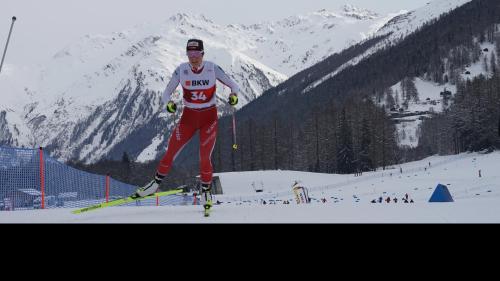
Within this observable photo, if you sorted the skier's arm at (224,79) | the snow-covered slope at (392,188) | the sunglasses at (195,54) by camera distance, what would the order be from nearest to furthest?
the snow-covered slope at (392,188)
the sunglasses at (195,54)
the skier's arm at (224,79)

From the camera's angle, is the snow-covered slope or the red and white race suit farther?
the red and white race suit

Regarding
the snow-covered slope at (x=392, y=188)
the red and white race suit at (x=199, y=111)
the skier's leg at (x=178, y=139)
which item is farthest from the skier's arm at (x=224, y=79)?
the snow-covered slope at (x=392, y=188)

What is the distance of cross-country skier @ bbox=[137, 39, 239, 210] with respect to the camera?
7867 mm

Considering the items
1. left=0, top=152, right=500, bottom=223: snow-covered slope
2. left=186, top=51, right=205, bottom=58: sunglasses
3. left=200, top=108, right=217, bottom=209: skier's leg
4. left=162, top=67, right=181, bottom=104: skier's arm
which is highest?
left=186, top=51, right=205, bottom=58: sunglasses

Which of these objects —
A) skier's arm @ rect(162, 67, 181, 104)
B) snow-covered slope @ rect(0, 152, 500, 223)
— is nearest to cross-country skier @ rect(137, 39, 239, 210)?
skier's arm @ rect(162, 67, 181, 104)

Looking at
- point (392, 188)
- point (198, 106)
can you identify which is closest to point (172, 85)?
point (198, 106)

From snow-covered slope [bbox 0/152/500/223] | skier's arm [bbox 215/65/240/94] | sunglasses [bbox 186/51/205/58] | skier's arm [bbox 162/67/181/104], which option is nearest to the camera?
snow-covered slope [bbox 0/152/500/223]

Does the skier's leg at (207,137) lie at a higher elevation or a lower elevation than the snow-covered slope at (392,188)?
higher

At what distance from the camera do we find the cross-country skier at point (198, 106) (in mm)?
7867

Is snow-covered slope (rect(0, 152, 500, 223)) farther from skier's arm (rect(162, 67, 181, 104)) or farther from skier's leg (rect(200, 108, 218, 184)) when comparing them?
skier's arm (rect(162, 67, 181, 104))

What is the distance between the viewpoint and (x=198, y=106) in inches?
309

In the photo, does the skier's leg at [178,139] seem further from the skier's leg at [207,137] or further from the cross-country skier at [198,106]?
the skier's leg at [207,137]
